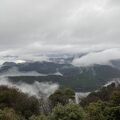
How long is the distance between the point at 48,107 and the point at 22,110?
13641 millimetres

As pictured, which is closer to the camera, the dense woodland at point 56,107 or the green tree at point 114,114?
the dense woodland at point 56,107

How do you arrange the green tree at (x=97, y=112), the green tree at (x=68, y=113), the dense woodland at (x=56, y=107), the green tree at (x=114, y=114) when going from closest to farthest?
1. the green tree at (x=68, y=113)
2. the dense woodland at (x=56, y=107)
3. the green tree at (x=114, y=114)
4. the green tree at (x=97, y=112)

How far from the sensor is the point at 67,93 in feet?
366

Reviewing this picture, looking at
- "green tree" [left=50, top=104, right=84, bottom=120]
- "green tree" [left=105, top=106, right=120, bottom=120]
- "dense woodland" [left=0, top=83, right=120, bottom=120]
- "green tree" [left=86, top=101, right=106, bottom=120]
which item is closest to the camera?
"green tree" [left=50, top=104, right=84, bottom=120]

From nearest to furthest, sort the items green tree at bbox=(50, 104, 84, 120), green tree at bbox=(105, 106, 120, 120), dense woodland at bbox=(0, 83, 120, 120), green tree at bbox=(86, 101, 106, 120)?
green tree at bbox=(50, 104, 84, 120) → dense woodland at bbox=(0, 83, 120, 120) → green tree at bbox=(105, 106, 120, 120) → green tree at bbox=(86, 101, 106, 120)

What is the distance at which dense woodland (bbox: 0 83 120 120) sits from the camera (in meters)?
48.0

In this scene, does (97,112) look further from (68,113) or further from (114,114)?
(68,113)

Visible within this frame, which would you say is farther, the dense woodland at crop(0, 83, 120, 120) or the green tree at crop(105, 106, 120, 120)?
the green tree at crop(105, 106, 120, 120)

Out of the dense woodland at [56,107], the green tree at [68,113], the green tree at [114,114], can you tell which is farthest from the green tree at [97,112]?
the green tree at [68,113]

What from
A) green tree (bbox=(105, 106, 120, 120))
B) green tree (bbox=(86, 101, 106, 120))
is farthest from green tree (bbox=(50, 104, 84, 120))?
green tree (bbox=(105, 106, 120, 120))

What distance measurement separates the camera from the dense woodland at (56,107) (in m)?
48.0

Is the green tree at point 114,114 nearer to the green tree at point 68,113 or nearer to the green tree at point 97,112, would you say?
the green tree at point 97,112

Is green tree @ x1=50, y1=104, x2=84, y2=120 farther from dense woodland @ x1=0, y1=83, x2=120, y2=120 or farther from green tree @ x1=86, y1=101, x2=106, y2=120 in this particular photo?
green tree @ x1=86, y1=101, x2=106, y2=120

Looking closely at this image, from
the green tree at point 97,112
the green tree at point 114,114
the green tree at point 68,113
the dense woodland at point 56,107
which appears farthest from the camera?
the green tree at point 97,112
